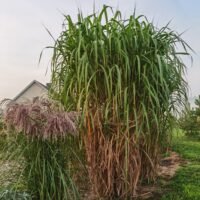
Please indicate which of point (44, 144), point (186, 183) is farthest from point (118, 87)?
point (186, 183)

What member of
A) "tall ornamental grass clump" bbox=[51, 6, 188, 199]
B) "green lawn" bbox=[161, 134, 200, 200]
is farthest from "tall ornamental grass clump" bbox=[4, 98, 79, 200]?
"green lawn" bbox=[161, 134, 200, 200]

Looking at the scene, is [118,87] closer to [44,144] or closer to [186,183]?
[44,144]

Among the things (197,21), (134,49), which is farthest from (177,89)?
(197,21)

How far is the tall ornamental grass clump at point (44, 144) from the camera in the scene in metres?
2.58

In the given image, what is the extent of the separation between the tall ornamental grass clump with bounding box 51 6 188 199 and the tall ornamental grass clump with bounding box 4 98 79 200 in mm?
435

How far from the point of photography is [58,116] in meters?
2.65

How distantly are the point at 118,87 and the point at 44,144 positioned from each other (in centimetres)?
82

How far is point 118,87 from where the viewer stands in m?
3.05

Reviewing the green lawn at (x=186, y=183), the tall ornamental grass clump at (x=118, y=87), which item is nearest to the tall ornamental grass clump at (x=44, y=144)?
the tall ornamental grass clump at (x=118, y=87)

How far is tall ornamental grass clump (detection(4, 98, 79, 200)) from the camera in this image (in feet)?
8.45

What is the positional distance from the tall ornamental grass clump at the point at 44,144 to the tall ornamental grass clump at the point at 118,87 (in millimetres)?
435

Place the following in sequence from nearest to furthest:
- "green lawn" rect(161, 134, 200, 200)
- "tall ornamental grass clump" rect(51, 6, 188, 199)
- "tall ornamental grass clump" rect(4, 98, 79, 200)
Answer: "tall ornamental grass clump" rect(4, 98, 79, 200) → "tall ornamental grass clump" rect(51, 6, 188, 199) → "green lawn" rect(161, 134, 200, 200)

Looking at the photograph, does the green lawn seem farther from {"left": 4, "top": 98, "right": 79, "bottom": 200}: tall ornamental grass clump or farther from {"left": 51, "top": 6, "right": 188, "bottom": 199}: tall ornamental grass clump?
{"left": 4, "top": 98, "right": 79, "bottom": 200}: tall ornamental grass clump

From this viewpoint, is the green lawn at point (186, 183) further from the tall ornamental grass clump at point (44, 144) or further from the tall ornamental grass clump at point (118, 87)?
the tall ornamental grass clump at point (44, 144)
